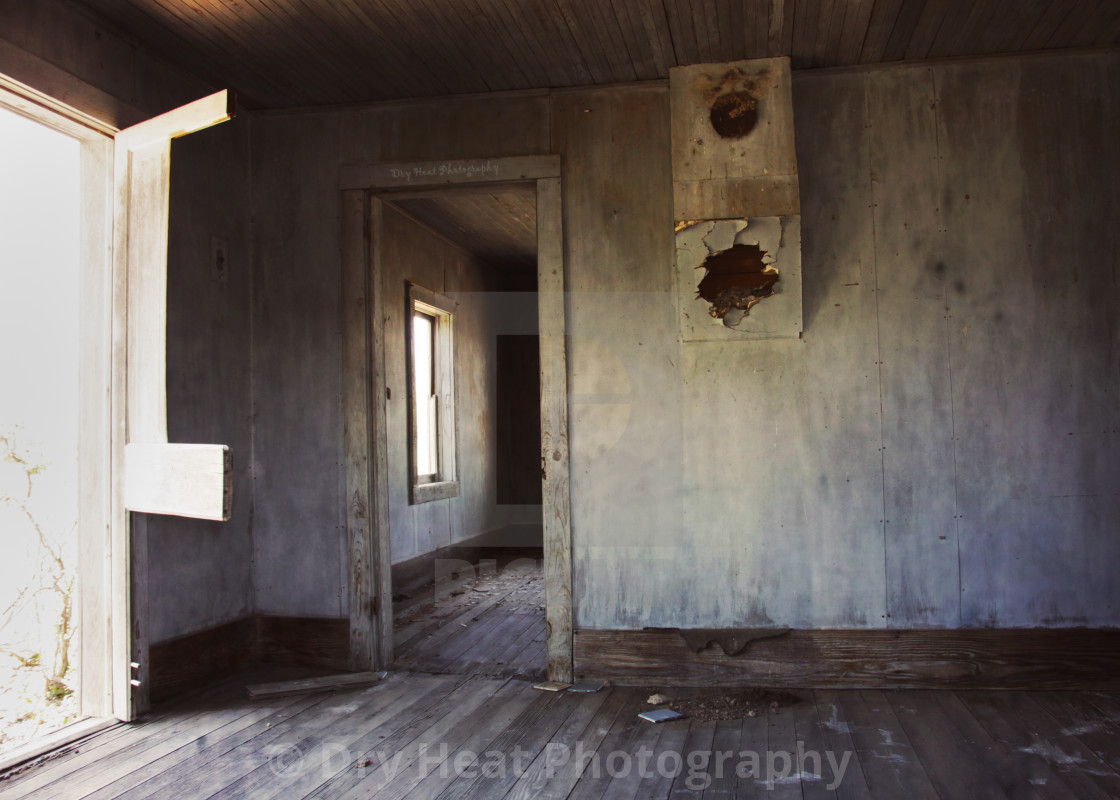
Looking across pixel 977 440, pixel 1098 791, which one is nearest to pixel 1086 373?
pixel 977 440

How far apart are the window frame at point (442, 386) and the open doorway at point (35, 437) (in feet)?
9.37

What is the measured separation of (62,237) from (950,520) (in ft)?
13.4

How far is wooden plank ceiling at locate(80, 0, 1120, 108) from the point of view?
9.92 feet

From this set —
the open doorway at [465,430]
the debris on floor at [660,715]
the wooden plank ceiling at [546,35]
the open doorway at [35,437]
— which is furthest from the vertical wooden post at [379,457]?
the debris on floor at [660,715]

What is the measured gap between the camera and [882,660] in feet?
11.3

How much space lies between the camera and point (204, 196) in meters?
3.68

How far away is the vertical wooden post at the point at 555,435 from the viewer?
3.62 m

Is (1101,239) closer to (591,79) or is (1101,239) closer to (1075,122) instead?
(1075,122)

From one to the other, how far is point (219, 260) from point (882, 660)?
3584 millimetres

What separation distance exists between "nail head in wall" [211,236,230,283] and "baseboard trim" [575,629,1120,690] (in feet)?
8.37

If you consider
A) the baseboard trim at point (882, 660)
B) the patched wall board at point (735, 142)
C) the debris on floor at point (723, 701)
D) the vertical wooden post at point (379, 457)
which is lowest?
the debris on floor at point (723, 701)

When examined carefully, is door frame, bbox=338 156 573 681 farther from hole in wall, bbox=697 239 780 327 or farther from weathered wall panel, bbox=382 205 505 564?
weathered wall panel, bbox=382 205 505 564

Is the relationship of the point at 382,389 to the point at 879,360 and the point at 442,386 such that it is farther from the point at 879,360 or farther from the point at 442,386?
the point at 442,386

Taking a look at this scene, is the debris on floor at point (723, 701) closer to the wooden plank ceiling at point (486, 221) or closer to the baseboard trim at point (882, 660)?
the baseboard trim at point (882, 660)
